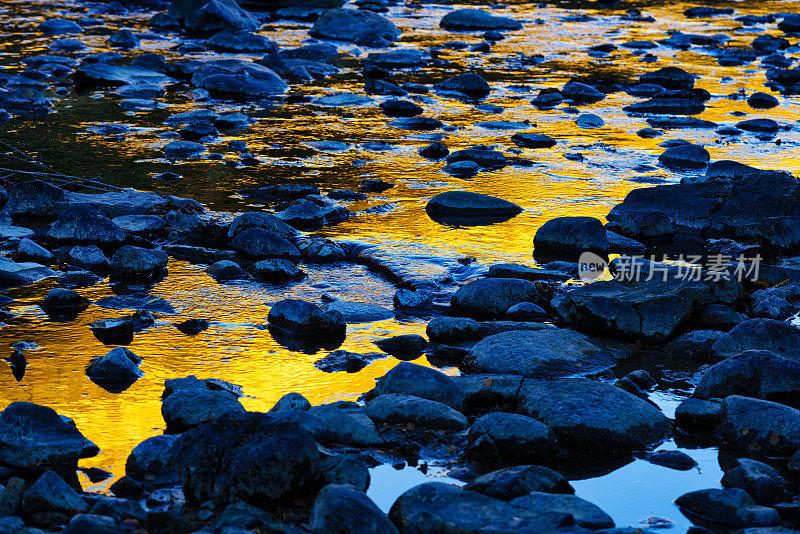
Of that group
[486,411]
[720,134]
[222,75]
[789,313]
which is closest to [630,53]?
[720,134]

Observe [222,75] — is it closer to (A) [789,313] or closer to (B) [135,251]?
(B) [135,251]

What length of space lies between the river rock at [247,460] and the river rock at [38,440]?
454 mm

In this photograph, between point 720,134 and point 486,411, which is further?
point 720,134

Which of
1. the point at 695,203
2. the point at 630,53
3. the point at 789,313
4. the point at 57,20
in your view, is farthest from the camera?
the point at 57,20

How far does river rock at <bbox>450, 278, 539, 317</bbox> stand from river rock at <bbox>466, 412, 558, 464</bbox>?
1.30 m

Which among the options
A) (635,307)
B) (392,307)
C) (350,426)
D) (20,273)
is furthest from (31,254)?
(635,307)

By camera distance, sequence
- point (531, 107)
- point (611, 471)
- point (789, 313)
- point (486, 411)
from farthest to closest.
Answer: point (531, 107) → point (789, 313) → point (486, 411) → point (611, 471)

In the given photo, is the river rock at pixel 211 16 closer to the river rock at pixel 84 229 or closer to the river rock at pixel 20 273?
the river rock at pixel 84 229

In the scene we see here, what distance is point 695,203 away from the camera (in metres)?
6.06

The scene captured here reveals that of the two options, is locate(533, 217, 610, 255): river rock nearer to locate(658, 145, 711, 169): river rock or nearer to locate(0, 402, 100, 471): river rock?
locate(658, 145, 711, 169): river rock

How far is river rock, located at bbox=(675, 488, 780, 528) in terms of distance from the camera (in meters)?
2.88

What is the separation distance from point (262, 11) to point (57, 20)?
362 centimetres

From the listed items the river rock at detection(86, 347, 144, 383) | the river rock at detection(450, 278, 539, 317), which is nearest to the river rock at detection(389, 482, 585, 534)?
the river rock at detection(86, 347, 144, 383)

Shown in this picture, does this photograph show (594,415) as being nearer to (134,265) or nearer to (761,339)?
(761,339)
